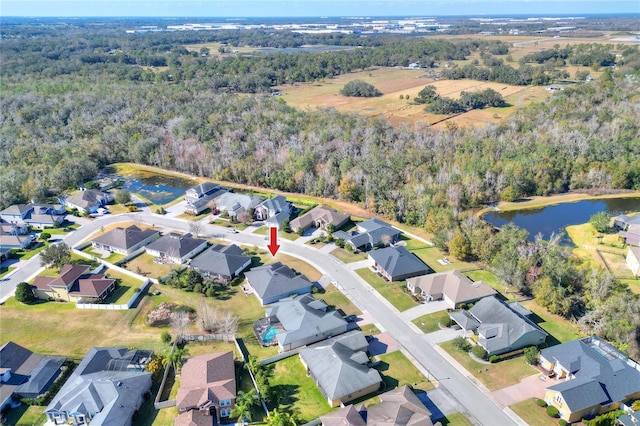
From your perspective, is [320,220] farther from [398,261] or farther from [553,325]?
[553,325]

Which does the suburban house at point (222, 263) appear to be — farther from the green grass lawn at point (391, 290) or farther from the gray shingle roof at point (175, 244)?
the green grass lawn at point (391, 290)

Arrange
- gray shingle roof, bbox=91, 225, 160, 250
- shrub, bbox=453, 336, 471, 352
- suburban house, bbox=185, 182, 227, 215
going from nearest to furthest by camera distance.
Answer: shrub, bbox=453, 336, 471, 352, gray shingle roof, bbox=91, 225, 160, 250, suburban house, bbox=185, 182, 227, 215

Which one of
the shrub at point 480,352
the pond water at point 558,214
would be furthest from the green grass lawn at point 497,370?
the pond water at point 558,214

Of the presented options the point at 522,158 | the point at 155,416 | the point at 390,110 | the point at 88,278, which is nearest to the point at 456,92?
the point at 390,110

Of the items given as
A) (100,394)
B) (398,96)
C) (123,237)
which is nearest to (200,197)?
(123,237)

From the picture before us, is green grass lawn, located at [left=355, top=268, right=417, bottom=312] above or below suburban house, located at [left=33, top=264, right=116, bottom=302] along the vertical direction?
below

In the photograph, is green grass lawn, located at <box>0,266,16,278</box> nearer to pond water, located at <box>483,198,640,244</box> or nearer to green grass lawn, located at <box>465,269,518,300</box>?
green grass lawn, located at <box>465,269,518,300</box>

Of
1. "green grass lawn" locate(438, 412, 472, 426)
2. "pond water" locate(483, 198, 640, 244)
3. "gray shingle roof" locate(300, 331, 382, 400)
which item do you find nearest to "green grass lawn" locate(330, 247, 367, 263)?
"gray shingle roof" locate(300, 331, 382, 400)
